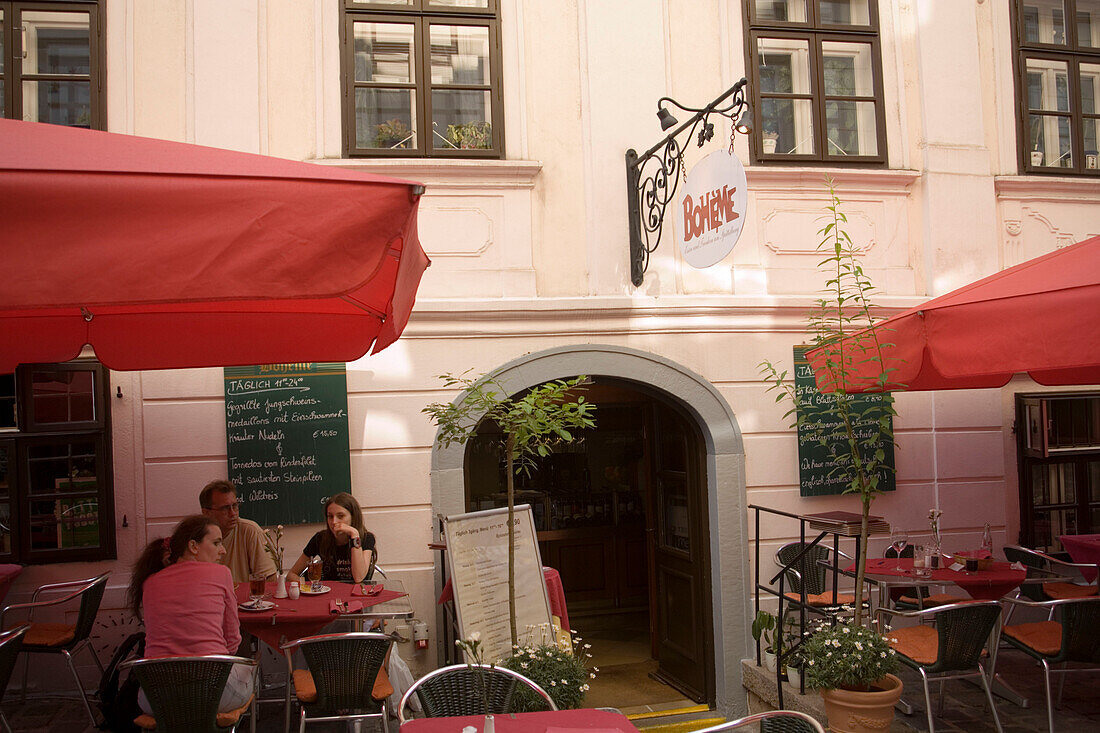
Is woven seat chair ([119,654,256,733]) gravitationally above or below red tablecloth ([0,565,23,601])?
below

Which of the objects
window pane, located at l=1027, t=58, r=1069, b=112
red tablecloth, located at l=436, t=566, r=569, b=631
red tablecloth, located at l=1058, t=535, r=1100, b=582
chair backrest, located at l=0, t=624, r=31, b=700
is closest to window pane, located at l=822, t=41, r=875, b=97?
window pane, located at l=1027, t=58, r=1069, b=112

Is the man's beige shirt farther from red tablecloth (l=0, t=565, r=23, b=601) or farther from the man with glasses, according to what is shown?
red tablecloth (l=0, t=565, r=23, b=601)

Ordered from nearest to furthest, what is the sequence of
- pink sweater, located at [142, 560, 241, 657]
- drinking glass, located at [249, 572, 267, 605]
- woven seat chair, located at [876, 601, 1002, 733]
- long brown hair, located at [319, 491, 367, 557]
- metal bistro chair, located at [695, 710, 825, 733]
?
metal bistro chair, located at [695, 710, 825, 733]
pink sweater, located at [142, 560, 241, 657]
woven seat chair, located at [876, 601, 1002, 733]
drinking glass, located at [249, 572, 267, 605]
long brown hair, located at [319, 491, 367, 557]

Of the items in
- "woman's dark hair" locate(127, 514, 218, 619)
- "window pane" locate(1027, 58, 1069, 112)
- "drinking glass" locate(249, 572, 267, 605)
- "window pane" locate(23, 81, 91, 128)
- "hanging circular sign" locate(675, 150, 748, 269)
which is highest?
"window pane" locate(1027, 58, 1069, 112)

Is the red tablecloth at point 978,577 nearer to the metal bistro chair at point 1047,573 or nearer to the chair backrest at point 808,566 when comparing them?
the metal bistro chair at point 1047,573

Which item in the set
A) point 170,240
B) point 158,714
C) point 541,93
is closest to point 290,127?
point 541,93

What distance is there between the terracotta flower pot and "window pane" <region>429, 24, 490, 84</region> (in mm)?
4927

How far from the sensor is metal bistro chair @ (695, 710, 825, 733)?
10.00ft

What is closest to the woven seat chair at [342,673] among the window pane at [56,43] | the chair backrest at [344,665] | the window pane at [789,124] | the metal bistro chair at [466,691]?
the chair backrest at [344,665]

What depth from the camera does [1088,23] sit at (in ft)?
25.6

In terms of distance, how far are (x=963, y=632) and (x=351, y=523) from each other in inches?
148

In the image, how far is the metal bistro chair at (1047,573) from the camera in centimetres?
630

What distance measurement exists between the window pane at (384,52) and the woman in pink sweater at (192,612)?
3693 millimetres

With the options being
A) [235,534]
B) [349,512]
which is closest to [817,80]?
[349,512]
